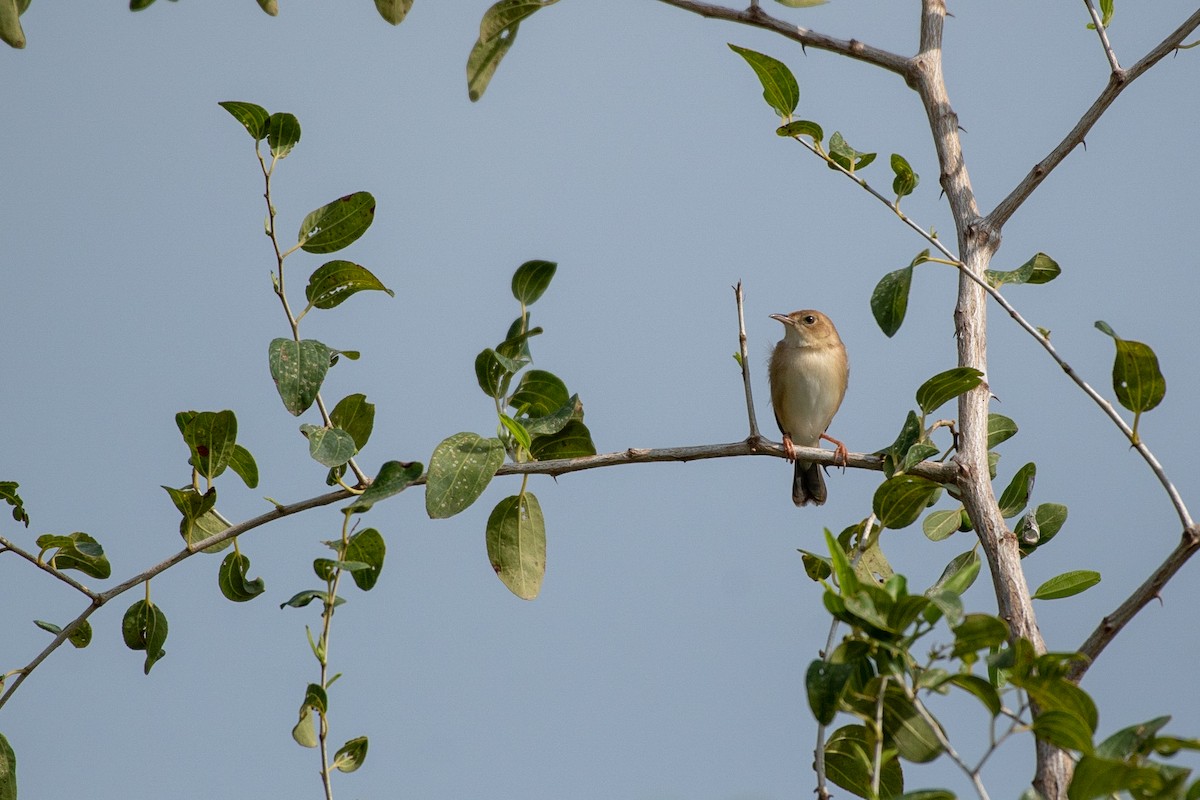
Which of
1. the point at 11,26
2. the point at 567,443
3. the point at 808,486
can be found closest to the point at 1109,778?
the point at 567,443

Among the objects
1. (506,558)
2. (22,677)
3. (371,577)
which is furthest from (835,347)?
(22,677)

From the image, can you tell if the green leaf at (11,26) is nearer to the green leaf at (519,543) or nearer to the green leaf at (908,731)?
the green leaf at (519,543)

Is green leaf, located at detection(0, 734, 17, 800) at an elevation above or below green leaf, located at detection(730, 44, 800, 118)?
below

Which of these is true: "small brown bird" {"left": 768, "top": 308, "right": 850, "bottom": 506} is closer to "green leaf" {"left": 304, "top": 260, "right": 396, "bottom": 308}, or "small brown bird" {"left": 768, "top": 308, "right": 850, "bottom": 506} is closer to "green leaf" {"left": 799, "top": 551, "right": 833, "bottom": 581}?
"green leaf" {"left": 799, "top": 551, "right": 833, "bottom": 581}

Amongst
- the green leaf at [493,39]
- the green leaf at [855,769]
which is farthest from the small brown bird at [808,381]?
the green leaf at [855,769]

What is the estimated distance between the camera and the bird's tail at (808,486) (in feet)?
25.4

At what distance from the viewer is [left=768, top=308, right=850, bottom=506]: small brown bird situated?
7809 millimetres

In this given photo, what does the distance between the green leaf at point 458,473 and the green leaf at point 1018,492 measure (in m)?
1.61

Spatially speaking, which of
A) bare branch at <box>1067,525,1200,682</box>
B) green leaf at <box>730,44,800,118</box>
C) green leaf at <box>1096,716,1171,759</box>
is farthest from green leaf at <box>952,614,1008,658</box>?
green leaf at <box>730,44,800,118</box>

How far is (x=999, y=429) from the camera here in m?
3.83

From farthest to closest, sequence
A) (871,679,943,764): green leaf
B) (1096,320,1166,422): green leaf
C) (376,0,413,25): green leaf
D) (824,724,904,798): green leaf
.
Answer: (376,0,413,25): green leaf
(824,724,904,798): green leaf
(1096,320,1166,422): green leaf
(871,679,943,764): green leaf

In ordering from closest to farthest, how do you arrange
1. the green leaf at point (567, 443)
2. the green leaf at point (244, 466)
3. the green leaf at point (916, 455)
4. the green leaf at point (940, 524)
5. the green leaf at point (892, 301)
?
the green leaf at point (916, 455) < the green leaf at point (892, 301) < the green leaf at point (244, 466) < the green leaf at point (567, 443) < the green leaf at point (940, 524)

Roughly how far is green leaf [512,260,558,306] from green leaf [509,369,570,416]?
0.83ft

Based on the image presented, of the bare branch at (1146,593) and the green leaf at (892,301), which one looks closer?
the bare branch at (1146,593)
